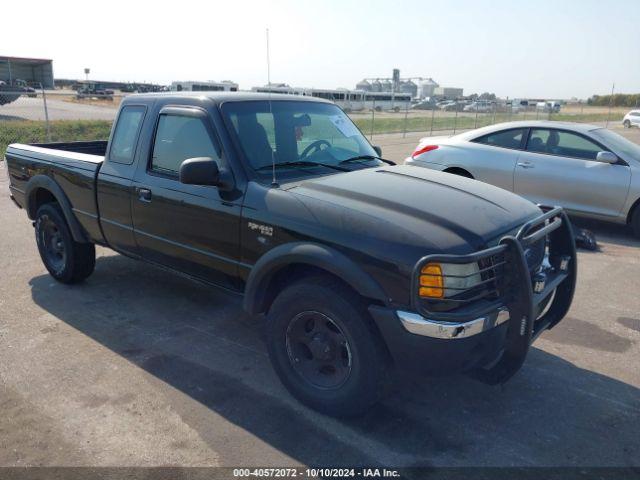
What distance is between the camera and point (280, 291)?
3.55 m

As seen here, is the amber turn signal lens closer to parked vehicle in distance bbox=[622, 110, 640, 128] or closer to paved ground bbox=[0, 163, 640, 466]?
paved ground bbox=[0, 163, 640, 466]

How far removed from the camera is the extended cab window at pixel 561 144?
759 cm

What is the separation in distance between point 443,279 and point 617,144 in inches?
241

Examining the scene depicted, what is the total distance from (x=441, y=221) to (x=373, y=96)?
6638cm

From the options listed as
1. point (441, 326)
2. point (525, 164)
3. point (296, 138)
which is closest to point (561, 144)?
point (525, 164)

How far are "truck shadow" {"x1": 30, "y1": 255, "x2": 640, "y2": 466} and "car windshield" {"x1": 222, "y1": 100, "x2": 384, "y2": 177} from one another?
1460mm

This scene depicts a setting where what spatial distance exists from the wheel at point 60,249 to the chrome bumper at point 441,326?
3704 millimetres

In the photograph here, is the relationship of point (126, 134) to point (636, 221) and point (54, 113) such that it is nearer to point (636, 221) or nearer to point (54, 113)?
point (636, 221)

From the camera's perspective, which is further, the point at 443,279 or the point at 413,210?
the point at 413,210

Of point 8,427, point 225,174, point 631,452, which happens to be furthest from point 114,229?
point 631,452

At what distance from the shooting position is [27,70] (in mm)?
33938

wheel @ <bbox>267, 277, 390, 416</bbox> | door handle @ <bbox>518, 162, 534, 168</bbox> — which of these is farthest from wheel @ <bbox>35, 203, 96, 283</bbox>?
door handle @ <bbox>518, 162, 534, 168</bbox>

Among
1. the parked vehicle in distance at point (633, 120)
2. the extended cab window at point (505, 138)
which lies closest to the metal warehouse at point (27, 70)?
the extended cab window at point (505, 138)

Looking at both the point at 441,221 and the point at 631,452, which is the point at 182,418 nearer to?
the point at 441,221
